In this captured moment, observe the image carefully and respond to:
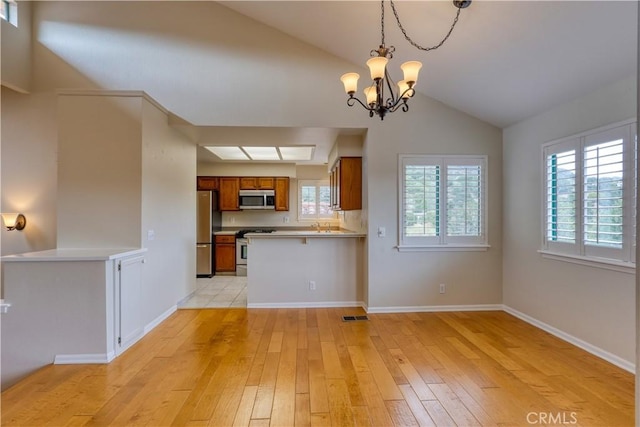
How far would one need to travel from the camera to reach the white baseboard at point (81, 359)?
273 centimetres

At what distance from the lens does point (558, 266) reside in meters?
3.30

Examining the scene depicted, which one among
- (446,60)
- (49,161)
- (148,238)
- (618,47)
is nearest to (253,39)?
(446,60)

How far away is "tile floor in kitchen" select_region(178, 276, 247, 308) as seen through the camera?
4520mm

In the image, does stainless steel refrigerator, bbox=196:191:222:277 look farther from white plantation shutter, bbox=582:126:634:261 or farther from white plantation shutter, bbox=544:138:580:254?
white plantation shutter, bbox=582:126:634:261

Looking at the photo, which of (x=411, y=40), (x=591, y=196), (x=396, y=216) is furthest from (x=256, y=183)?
(x=591, y=196)

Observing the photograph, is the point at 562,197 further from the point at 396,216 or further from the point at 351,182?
the point at 351,182

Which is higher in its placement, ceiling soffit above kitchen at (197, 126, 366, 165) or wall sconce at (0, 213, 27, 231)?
ceiling soffit above kitchen at (197, 126, 366, 165)

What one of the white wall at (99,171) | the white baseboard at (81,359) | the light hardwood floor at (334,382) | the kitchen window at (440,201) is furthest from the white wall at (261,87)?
the white baseboard at (81,359)

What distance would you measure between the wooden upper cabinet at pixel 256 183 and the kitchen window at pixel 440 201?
379 cm

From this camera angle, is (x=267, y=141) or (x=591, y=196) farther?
(x=267, y=141)

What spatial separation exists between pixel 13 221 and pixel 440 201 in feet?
18.1

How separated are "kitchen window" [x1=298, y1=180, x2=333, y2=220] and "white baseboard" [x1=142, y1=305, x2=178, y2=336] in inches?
151

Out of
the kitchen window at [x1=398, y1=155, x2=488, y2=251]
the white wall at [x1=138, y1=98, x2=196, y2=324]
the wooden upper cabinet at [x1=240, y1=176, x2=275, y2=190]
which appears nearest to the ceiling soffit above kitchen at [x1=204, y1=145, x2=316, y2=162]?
the wooden upper cabinet at [x1=240, y1=176, x2=275, y2=190]

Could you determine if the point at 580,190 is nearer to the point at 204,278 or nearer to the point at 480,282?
the point at 480,282
